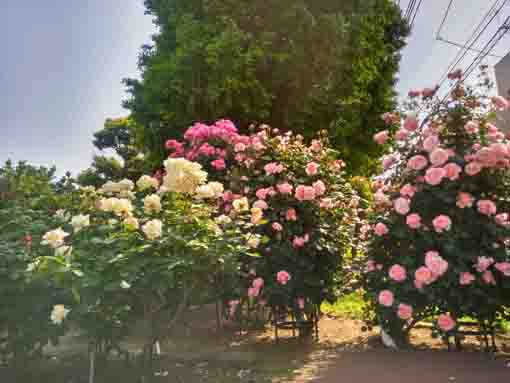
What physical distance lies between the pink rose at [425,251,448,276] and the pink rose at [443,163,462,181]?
0.63m

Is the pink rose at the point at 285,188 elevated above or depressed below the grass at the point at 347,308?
above

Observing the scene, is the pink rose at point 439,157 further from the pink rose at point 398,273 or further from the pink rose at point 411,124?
the pink rose at point 398,273

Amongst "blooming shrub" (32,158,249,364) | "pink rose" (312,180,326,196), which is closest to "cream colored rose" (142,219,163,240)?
"blooming shrub" (32,158,249,364)

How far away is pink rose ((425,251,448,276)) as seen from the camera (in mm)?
3071

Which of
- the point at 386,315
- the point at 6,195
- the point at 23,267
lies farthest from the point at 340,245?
the point at 6,195

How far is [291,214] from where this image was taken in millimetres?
3996

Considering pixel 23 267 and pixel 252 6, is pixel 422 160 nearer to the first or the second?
pixel 23 267

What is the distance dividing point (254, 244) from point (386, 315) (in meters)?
1.55

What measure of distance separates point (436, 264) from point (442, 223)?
12.5 inches

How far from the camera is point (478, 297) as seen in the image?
10.8 ft

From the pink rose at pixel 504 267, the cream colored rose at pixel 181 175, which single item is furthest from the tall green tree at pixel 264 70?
the pink rose at pixel 504 267

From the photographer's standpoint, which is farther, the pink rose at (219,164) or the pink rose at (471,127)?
the pink rose at (219,164)

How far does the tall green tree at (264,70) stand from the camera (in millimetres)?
6914

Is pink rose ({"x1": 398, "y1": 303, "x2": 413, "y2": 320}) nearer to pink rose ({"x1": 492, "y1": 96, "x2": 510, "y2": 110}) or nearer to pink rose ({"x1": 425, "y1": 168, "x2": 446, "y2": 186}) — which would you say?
pink rose ({"x1": 425, "y1": 168, "x2": 446, "y2": 186})
